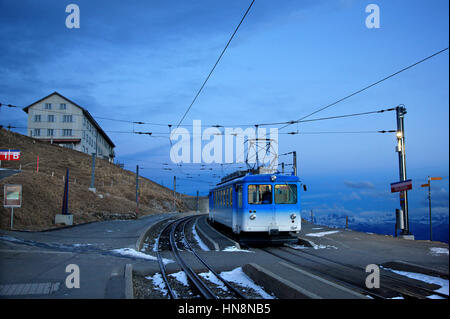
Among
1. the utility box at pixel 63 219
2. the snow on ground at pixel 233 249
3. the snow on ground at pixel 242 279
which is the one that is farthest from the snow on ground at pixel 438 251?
the utility box at pixel 63 219

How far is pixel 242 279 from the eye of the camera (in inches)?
386

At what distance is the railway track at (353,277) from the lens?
26.2 feet

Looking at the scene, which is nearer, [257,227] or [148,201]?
[257,227]

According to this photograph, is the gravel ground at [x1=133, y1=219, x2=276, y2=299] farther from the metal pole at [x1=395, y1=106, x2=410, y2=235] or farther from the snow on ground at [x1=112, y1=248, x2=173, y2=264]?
the metal pole at [x1=395, y1=106, x2=410, y2=235]

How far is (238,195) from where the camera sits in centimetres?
1689

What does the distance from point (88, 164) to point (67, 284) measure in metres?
61.9

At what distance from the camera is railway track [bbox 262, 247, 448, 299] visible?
798 cm

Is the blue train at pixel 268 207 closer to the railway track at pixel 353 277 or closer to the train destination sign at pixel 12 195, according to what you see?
the railway track at pixel 353 277

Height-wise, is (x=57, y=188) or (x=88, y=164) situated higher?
(x=88, y=164)

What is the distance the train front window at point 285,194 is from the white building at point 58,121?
60888 millimetres

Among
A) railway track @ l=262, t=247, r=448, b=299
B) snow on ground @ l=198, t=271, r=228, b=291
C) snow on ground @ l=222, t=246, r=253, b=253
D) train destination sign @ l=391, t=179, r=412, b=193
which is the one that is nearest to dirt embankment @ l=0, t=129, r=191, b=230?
snow on ground @ l=222, t=246, r=253, b=253

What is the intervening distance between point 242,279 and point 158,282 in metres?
2.15
